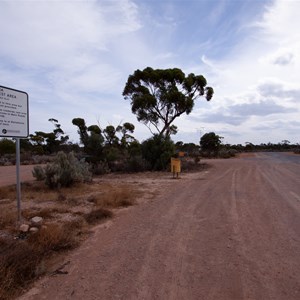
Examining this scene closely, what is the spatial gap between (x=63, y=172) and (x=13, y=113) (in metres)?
6.35

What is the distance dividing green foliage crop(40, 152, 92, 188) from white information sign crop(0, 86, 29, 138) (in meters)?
5.66

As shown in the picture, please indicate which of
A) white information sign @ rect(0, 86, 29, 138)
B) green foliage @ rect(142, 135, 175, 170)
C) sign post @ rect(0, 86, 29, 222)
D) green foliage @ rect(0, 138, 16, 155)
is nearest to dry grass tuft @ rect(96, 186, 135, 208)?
sign post @ rect(0, 86, 29, 222)

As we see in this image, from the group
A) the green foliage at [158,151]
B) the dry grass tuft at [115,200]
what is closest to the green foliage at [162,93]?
the green foliage at [158,151]

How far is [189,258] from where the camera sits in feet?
17.4

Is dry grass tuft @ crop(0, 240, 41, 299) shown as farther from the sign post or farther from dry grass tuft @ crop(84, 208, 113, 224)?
dry grass tuft @ crop(84, 208, 113, 224)

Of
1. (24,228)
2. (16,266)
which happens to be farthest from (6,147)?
(16,266)

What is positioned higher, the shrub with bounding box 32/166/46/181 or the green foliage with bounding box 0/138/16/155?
the green foliage with bounding box 0/138/16/155

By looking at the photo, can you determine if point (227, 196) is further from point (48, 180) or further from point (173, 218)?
point (48, 180)

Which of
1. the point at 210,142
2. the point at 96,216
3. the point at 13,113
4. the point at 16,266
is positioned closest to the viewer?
the point at 16,266

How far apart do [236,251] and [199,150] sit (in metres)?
56.8

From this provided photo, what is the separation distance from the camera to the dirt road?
13.7 ft

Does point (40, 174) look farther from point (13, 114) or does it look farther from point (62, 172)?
point (13, 114)

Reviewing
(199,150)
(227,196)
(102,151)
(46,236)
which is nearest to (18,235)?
(46,236)

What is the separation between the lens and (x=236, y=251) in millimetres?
5562
